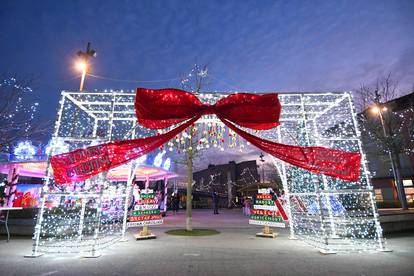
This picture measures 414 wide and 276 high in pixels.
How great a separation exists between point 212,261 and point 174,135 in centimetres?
284

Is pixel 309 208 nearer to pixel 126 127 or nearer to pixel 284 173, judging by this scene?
pixel 284 173

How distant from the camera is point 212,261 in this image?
451cm

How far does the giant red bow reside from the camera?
5.00 m

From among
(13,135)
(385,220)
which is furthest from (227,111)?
(13,135)

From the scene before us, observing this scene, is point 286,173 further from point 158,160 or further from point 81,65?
point 158,160

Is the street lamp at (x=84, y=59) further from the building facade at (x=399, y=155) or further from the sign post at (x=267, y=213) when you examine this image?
the building facade at (x=399, y=155)

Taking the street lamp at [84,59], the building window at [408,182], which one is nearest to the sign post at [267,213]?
the street lamp at [84,59]

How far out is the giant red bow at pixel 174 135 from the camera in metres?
5.00

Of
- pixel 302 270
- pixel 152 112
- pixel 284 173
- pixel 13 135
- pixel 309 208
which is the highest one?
pixel 13 135

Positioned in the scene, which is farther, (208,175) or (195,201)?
(208,175)

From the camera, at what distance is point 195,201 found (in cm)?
3117

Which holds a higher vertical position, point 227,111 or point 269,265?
point 227,111

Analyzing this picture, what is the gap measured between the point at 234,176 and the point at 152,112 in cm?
3134

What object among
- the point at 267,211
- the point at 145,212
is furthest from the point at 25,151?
the point at 267,211
